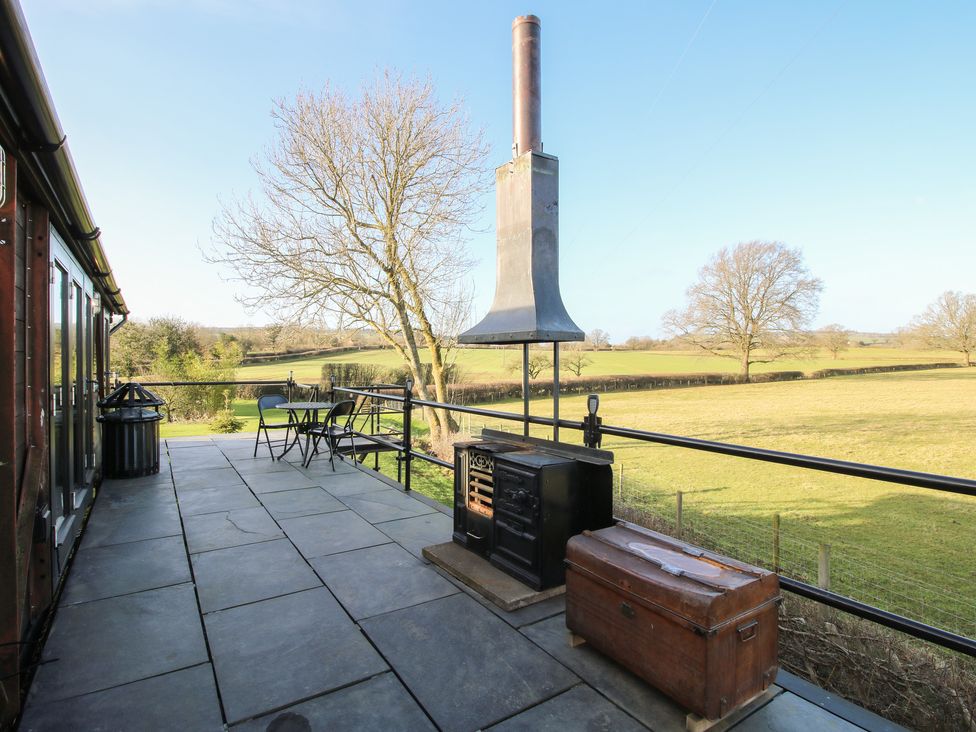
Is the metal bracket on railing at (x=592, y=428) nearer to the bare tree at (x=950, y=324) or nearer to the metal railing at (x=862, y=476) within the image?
the metal railing at (x=862, y=476)

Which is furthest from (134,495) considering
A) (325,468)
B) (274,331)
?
(274,331)

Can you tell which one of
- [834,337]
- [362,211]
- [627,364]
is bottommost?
[627,364]

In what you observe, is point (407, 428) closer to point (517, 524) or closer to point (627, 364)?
point (517, 524)

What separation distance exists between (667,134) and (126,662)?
1427 cm

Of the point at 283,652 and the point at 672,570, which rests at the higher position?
the point at 672,570

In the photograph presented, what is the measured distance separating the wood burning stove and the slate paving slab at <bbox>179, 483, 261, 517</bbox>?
2.62 m

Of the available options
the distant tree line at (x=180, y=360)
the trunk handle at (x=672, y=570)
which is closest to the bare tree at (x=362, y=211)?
the distant tree line at (x=180, y=360)

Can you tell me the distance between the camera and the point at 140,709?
5.23 feet

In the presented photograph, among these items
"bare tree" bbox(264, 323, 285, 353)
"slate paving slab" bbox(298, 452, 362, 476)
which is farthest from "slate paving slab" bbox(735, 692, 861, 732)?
"bare tree" bbox(264, 323, 285, 353)

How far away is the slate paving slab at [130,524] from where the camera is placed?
331 centimetres

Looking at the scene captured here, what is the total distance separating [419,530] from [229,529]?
1440mm

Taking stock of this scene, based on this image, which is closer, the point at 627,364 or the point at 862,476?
the point at 862,476

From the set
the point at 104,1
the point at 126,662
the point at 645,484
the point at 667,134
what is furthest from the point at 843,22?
the point at 126,662

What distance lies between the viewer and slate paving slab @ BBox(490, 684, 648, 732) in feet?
4.84
